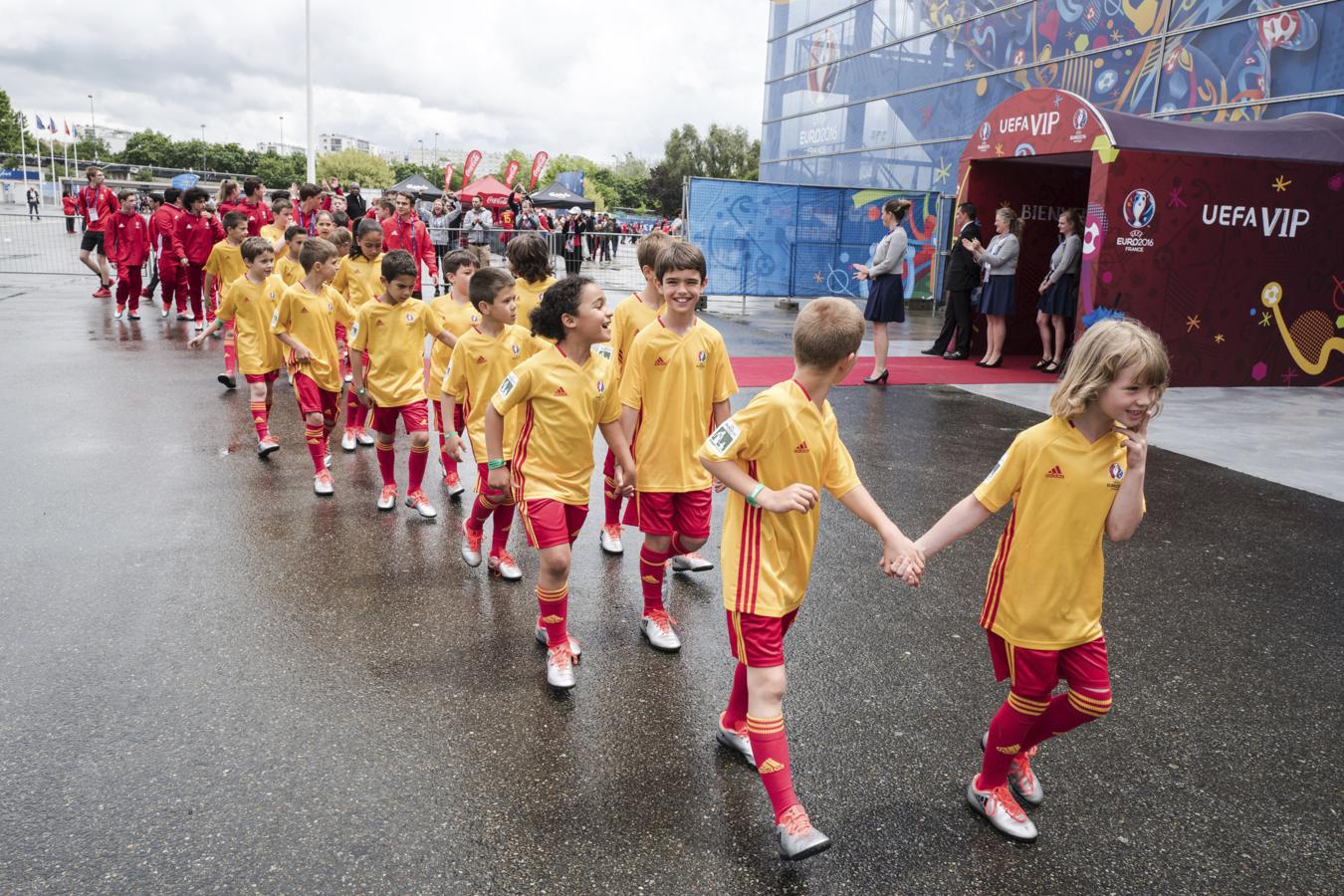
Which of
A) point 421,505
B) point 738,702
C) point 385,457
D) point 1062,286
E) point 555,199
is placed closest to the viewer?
point 738,702

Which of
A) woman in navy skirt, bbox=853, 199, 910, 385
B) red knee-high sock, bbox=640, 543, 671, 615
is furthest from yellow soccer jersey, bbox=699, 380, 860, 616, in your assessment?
woman in navy skirt, bbox=853, 199, 910, 385

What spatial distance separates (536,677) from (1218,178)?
1053 cm

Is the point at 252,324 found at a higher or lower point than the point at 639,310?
lower

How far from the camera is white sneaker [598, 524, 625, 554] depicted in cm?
557

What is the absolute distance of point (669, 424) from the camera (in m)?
4.23

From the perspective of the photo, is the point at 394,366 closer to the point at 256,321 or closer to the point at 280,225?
the point at 256,321

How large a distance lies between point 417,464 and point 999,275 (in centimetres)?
892

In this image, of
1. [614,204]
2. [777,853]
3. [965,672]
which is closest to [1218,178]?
[965,672]

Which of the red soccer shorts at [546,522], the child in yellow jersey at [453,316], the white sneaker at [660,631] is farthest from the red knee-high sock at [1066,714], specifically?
the child in yellow jersey at [453,316]

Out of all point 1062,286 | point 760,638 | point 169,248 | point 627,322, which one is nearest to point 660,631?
point 760,638

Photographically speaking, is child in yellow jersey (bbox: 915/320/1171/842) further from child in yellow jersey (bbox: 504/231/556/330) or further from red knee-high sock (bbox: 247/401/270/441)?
red knee-high sock (bbox: 247/401/270/441)

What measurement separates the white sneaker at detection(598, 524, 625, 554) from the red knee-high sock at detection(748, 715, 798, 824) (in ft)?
9.08

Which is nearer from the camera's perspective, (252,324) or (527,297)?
(527,297)

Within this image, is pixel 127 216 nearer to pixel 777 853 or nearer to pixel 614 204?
pixel 777 853
